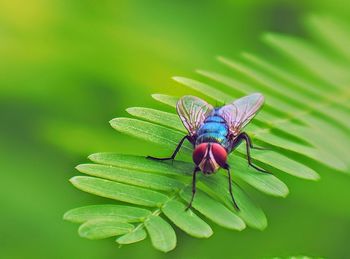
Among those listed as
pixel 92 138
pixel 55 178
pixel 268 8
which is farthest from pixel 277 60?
pixel 55 178

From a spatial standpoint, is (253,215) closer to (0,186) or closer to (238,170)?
(238,170)

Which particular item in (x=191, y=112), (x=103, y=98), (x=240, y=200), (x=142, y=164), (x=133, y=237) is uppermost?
(x=103, y=98)

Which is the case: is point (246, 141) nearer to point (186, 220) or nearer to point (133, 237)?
point (186, 220)

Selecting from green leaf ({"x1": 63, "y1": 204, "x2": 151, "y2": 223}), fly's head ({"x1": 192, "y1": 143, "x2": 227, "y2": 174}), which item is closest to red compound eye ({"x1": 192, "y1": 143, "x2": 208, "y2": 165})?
fly's head ({"x1": 192, "y1": 143, "x2": 227, "y2": 174})

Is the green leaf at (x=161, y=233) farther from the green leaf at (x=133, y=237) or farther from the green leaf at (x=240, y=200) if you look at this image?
the green leaf at (x=240, y=200)

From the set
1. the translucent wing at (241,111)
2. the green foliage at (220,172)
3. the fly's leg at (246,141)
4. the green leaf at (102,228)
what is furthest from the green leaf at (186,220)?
the translucent wing at (241,111)

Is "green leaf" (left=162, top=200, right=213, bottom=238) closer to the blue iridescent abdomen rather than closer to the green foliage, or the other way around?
the green foliage

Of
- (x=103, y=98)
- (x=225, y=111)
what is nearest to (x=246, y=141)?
(x=225, y=111)
